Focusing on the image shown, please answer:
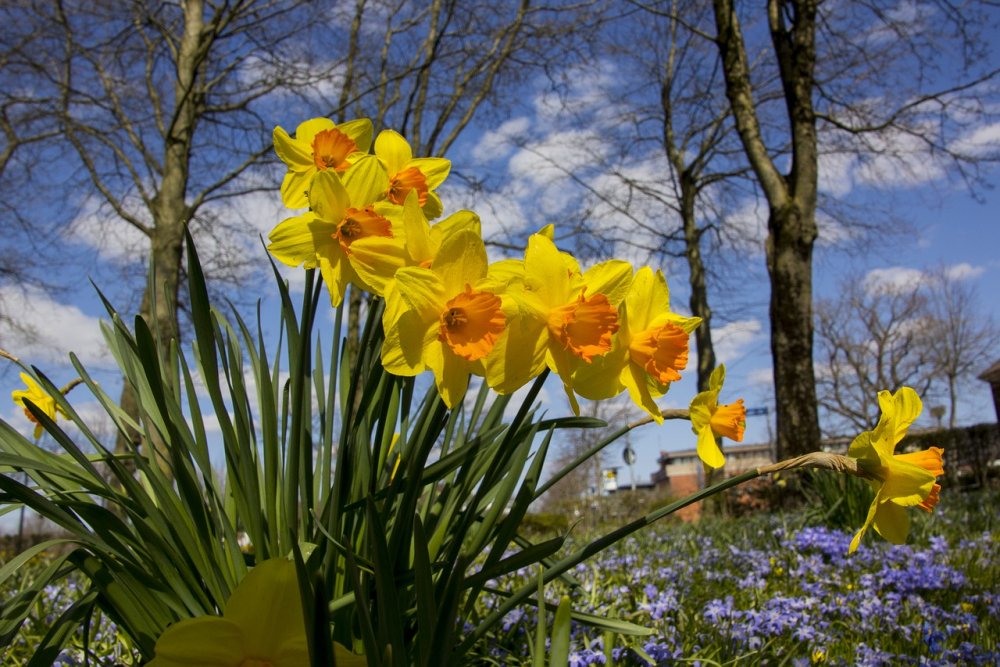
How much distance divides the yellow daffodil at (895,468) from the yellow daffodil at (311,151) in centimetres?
88

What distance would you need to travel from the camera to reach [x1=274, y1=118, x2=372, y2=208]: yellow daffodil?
3.70 ft

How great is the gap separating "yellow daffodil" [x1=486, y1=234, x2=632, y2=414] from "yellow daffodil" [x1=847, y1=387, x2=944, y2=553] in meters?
0.44

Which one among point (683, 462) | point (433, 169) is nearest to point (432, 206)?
point (433, 169)

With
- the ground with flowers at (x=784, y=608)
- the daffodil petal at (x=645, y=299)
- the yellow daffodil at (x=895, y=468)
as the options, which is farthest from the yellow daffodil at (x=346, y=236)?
the ground with flowers at (x=784, y=608)

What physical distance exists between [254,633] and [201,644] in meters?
0.05

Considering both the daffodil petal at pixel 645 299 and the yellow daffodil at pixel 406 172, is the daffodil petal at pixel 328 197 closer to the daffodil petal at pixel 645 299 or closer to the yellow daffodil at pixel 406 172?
Answer: the yellow daffodil at pixel 406 172

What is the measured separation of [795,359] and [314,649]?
6.97 m

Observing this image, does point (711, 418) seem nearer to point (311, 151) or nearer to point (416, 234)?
point (416, 234)

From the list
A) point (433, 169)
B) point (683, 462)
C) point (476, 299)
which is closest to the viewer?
point (476, 299)

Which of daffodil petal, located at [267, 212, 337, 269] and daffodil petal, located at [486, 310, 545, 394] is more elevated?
daffodil petal, located at [267, 212, 337, 269]

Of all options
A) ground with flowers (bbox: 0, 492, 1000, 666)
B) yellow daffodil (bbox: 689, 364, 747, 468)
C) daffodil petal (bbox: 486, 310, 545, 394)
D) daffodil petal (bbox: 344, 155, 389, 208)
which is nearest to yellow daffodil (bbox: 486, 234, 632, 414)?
daffodil petal (bbox: 486, 310, 545, 394)

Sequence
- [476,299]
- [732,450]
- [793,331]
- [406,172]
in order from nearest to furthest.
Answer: [476,299], [406,172], [793,331], [732,450]

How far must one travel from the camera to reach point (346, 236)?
3.29 ft

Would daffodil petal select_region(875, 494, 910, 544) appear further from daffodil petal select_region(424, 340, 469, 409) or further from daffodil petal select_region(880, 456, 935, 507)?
daffodil petal select_region(424, 340, 469, 409)
